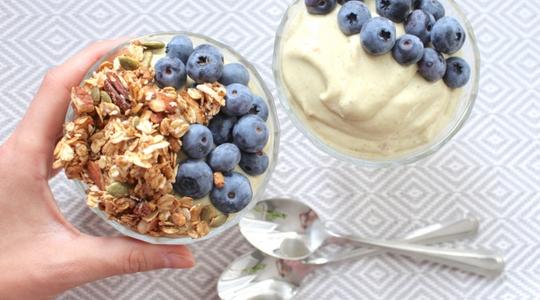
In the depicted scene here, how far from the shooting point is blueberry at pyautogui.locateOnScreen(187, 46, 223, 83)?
1075mm

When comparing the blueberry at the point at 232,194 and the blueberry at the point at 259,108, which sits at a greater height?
the blueberry at the point at 259,108

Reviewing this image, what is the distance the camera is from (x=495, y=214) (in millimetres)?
1423

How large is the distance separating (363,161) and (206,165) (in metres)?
0.30

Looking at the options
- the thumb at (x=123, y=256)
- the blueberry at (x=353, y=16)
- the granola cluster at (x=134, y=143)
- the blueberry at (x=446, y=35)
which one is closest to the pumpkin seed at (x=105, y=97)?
the granola cluster at (x=134, y=143)

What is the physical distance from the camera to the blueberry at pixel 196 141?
103 cm

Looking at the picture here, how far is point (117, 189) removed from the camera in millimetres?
1023

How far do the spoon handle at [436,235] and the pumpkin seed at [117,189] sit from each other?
0.46 meters

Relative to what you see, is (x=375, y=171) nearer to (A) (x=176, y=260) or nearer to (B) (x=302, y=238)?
(B) (x=302, y=238)

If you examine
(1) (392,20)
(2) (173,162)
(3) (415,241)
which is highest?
(1) (392,20)

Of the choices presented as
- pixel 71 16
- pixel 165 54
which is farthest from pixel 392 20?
pixel 71 16

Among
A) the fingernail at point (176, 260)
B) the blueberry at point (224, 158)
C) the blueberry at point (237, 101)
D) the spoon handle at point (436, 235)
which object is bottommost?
the spoon handle at point (436, 235)

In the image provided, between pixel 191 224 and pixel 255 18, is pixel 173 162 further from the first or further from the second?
pixel 255 18

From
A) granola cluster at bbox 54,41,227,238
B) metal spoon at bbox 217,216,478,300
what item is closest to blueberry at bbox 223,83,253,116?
granola cluster at bbox 54,41,227,238

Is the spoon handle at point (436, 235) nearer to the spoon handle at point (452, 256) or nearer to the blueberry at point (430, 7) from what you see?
the spoon handle at point (452, 256)
